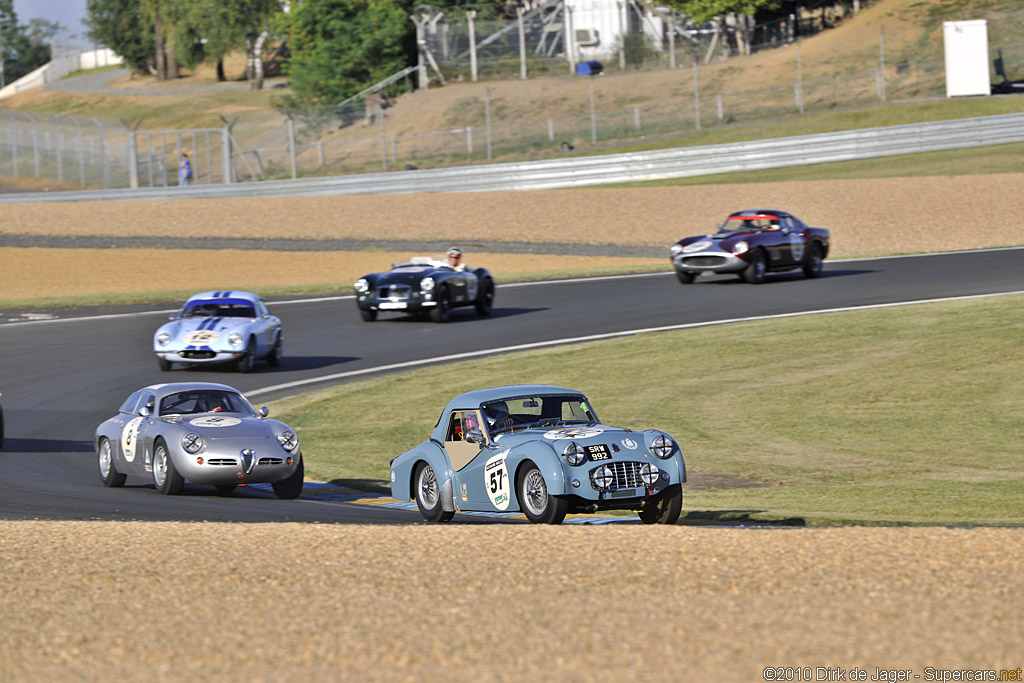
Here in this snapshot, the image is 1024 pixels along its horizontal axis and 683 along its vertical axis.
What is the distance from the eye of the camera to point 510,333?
25.6m

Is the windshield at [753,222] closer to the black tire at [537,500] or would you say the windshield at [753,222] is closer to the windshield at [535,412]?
the windshield at [535,412]

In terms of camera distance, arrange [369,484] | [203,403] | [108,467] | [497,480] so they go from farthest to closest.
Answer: [369,484]
[203,403]
[108,467]
[497,480]

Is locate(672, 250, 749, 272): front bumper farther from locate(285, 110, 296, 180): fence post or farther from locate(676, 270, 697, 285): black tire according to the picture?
locate(285, 110, 296, 180): fence post

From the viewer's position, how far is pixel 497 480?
34.3 ft

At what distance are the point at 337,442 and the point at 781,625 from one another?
10.9 metres

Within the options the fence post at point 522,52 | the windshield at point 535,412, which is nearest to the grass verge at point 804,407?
the windshield at point 535,412

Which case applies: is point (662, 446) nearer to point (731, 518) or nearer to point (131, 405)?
point (731, 518)

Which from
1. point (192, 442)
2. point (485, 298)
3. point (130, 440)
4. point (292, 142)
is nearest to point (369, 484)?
point (192, 442)

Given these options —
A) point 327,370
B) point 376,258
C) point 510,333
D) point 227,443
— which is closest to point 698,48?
point 376,258

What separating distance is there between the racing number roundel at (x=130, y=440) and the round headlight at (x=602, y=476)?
18.9ft

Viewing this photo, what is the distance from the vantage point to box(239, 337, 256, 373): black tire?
2166cm

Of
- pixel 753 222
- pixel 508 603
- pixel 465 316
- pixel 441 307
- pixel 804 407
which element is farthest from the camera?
pixel 753 222

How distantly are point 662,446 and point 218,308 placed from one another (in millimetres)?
13500

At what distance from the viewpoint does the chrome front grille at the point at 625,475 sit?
991 centimetres
